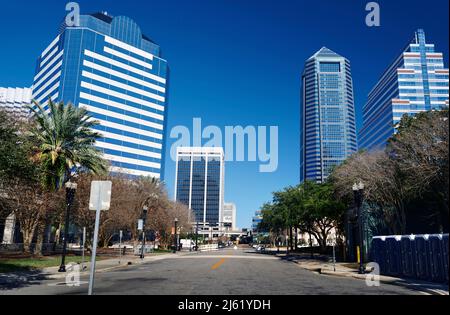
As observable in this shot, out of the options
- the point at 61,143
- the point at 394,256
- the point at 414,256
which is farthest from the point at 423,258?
the point at 61,143

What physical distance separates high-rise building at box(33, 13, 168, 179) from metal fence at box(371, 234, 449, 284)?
11121cm

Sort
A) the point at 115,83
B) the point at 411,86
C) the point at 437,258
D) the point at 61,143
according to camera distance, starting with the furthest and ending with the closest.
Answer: the point at 411,86 < the point at 115,83 < the point at 61,143 < the point at 437,258

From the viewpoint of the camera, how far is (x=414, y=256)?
19.2 meters

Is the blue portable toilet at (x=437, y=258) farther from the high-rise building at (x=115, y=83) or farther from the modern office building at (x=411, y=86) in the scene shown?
the modern office building at (x=411, y=86)

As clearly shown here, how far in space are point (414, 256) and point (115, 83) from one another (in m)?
138

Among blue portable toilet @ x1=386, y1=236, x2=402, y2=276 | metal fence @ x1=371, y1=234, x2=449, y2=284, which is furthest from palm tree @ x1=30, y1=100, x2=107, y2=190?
blue portable toilet @ x1=386, y1=236, x2=402, y2=276

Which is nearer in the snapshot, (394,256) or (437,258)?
(437,258)

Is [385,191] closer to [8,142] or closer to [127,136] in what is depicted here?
[8,142]

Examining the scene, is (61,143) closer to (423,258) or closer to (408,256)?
(408,256)

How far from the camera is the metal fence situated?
16.7m

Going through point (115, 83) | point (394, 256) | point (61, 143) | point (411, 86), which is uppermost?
point (411, 86)

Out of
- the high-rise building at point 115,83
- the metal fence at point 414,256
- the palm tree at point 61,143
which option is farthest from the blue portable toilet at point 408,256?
the high-rise building at point 115,83
